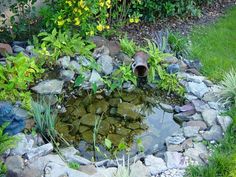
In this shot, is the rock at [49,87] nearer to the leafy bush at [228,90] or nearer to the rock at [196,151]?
the rock at [196,151]

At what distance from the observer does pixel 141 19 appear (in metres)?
7.06

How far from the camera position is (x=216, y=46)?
21.4 feet

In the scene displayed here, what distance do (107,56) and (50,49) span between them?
0.66m

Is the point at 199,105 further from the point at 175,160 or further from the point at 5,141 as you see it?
the point at 5,141

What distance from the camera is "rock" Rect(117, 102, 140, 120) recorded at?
526 centimetres

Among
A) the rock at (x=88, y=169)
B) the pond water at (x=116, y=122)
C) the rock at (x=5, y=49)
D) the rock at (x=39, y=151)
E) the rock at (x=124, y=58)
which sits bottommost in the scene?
the pond water at (x=116, y=122)

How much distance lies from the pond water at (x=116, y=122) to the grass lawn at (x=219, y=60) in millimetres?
650

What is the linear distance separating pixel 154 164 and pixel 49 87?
1.54 metres

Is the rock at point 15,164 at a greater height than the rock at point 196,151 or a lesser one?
greater

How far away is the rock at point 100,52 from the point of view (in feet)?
19.0

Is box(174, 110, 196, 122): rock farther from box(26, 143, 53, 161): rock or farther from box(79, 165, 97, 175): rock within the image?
box(26, 143, 53, 161): rock

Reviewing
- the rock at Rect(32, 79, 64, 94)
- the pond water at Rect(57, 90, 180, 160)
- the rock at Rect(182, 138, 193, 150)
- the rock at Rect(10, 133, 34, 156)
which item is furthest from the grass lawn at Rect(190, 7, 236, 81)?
the rock at Rect(10, 133, 34, 156)

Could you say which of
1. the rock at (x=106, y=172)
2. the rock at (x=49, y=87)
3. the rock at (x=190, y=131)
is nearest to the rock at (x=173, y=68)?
the rock at (x=190, y=131)

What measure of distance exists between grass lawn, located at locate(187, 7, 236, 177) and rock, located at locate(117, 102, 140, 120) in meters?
0.98
